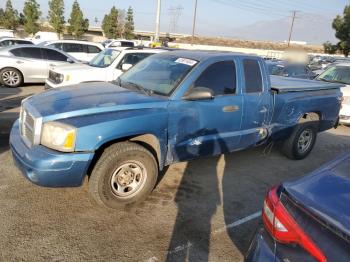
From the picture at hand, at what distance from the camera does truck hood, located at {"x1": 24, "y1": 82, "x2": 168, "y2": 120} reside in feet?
11.9

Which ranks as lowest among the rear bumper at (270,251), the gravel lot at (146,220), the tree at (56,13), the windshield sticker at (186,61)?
the gravel lot at (146,220)

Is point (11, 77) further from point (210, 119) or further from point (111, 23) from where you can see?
point (111, 23)

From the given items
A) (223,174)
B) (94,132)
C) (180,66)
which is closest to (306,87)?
(223,174)

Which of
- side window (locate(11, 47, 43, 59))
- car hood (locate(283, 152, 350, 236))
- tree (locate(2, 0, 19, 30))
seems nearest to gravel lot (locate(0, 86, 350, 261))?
car hood (locate(283, 152, 350, 236))

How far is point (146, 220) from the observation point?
3.80 metres

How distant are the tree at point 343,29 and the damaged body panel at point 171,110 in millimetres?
38134

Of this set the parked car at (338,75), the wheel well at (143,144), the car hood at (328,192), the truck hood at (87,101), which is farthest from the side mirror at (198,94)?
the parked car at (338,75)

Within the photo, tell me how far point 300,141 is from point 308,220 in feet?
15.3

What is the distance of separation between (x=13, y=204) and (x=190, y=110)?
2.34 meters

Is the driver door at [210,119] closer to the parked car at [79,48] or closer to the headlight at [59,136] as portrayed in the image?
the headlight at [59,136]

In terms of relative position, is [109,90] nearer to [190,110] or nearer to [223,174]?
[190,110]

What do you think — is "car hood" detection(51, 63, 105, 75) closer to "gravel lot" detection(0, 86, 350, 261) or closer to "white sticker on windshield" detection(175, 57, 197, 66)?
"gravel lot" detection(0, 86, 350, 261)

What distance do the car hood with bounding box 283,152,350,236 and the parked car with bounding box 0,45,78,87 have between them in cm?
1089

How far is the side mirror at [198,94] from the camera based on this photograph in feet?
13.6
